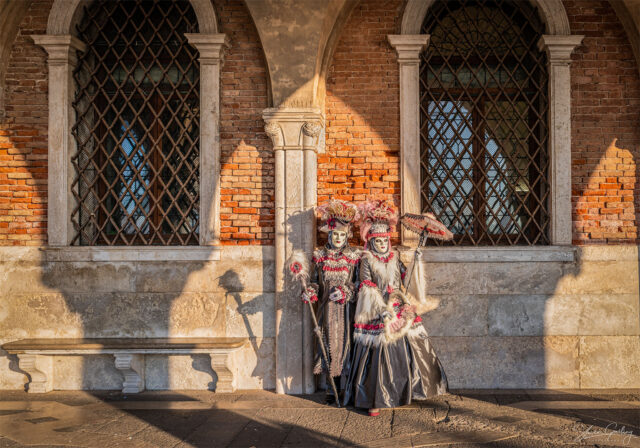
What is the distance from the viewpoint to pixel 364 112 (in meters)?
6.56

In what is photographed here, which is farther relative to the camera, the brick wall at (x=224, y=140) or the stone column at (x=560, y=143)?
the brick wall at (x=224, y=140)

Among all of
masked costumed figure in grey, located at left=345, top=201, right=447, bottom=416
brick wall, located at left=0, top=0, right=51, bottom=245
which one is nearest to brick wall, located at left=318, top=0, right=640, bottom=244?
masked costumed figure in grey, located at left=345, top=201, right=447, bottom=416

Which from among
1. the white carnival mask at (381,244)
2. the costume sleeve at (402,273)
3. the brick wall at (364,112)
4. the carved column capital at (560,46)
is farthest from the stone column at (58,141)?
the carved column capital at (560,46)

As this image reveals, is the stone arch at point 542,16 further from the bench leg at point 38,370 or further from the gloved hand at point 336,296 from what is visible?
the bench leg at point 38,370

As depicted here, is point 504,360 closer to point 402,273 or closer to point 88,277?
point 402,273

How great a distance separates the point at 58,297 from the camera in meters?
6.53

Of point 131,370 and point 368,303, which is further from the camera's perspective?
point 131,370

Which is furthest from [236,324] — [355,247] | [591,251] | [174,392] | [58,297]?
[591,251]

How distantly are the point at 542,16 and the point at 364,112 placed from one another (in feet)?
7.49

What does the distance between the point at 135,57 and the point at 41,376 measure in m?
3.78

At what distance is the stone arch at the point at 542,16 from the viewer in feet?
21.0

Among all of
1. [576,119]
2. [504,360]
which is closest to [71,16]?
[576,119]

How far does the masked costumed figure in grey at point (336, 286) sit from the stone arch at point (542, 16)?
2265 millimetres

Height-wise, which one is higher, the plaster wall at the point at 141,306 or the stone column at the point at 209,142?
the stone column at the point at 209,142
